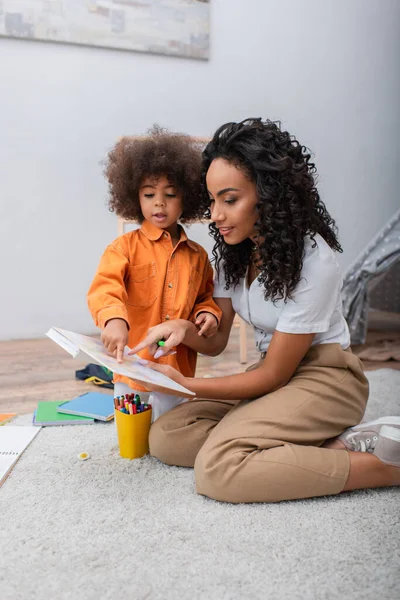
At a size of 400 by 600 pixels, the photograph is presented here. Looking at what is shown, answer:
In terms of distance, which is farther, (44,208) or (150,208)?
(44,208)

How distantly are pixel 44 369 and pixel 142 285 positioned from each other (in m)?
0.89

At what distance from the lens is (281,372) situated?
1.12m

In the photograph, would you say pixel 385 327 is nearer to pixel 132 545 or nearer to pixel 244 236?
pixel 244 236

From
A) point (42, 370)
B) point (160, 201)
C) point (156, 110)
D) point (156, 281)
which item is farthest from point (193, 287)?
point (156, 110)

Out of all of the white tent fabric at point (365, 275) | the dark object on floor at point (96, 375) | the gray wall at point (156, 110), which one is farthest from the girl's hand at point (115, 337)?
the gray wall at point (156, 110)

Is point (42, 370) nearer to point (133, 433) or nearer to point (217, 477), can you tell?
point (133, 433)

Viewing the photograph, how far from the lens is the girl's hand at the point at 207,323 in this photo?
1225 millimetres

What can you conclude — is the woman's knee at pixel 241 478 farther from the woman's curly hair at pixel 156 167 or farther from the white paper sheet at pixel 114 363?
the woman's curly hair at pixel 156 167

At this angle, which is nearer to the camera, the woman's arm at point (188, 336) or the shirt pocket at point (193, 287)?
the woman's arm at point (188, 336)

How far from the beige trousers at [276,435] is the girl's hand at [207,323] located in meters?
0.16

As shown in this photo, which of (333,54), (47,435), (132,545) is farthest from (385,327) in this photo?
(132,545)

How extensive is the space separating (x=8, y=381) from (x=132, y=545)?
1.11 m

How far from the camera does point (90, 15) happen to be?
249 cm

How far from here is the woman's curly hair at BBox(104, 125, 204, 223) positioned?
1279 millimetres
